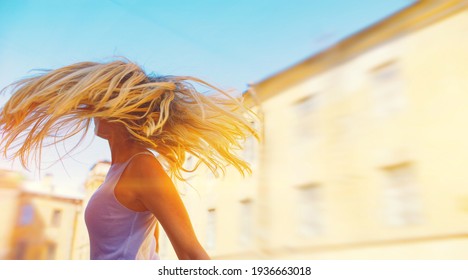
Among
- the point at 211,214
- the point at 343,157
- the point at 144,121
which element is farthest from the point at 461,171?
the point at 144,121

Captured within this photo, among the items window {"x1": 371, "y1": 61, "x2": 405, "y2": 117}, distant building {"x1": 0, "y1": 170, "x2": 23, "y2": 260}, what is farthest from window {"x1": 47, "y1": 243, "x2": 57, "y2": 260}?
window {"x1": 371, "y1": 61, "x2": 405, "y2": 117}

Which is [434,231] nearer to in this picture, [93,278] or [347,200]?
[347,200]

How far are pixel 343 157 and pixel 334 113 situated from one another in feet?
0.95

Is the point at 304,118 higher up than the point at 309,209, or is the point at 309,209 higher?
the point at 304,118

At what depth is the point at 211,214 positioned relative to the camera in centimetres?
238

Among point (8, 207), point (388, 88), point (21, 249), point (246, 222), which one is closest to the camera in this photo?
point (21, 249)

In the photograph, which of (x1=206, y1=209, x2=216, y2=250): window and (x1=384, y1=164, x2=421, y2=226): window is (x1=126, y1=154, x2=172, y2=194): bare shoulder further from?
(x1=384, y1=164, x2=421, y2=226): window

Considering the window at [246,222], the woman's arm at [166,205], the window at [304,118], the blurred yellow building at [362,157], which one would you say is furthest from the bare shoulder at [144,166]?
the window at [304,118]

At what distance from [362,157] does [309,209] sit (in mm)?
478

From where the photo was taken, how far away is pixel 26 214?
6.37ft

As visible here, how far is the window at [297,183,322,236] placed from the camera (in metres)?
2.71

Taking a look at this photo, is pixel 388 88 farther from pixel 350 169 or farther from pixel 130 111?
pixel 130 111

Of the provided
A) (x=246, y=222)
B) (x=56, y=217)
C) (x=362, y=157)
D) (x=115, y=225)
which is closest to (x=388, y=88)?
(x=362, y=157)

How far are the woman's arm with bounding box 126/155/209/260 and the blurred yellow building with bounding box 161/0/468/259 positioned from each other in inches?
40.5
